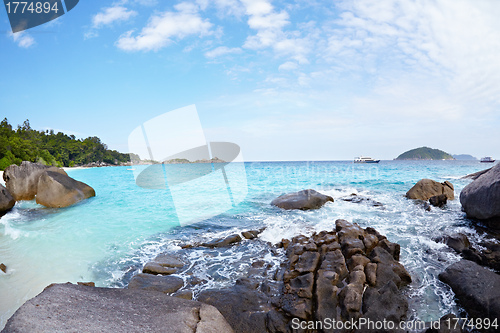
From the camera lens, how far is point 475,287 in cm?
486

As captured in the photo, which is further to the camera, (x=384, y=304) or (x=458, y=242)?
(x=458, y=242)

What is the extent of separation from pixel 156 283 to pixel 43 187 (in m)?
13.5

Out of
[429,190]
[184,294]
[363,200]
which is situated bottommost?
[184,294]

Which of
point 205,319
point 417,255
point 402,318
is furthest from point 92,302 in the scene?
point 417,255

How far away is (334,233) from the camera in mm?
7699

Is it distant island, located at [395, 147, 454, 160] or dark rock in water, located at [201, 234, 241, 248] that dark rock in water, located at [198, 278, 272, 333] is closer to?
dark rock in water, located at [201, 234, 241, 248]

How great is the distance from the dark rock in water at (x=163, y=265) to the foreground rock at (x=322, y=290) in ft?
5.13

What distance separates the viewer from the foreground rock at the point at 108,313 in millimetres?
3297

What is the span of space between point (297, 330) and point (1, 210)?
15590 mm

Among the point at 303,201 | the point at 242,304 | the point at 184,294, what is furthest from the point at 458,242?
the point at 184,294

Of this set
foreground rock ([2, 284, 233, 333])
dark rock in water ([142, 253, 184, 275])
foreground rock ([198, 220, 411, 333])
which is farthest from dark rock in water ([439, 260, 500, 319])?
dark rock in water ([142, 253, 184, 275])

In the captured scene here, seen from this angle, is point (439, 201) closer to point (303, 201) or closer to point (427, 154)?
point (303, 201)

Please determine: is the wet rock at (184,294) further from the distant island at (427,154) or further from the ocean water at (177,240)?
the distant island at (427,154)

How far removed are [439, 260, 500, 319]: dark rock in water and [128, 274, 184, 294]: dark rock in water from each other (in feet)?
19.1
